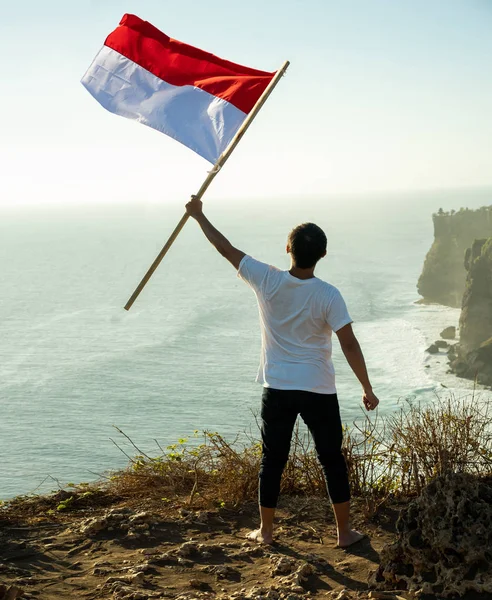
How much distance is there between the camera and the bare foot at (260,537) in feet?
15.6

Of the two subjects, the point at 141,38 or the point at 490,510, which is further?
the point at 141,38

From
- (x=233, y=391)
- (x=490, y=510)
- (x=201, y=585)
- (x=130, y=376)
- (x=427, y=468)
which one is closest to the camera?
(x=490, y=510)

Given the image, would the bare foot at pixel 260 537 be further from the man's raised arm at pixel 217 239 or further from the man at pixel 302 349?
the man's raised arm at pixel 217 239

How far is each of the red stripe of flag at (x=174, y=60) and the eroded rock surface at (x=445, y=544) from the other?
384 centimetres

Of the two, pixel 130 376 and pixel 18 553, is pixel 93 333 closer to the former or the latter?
pixel 130 376

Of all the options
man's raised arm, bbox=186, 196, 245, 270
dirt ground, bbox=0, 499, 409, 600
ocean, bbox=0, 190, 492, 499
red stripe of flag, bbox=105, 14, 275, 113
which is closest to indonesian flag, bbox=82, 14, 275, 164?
red stripe of flag, bbox=105, 14, 275, 113

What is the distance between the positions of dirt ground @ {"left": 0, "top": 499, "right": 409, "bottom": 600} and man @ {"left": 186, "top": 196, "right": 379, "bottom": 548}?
49cm

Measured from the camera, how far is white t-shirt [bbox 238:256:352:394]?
4.27 m

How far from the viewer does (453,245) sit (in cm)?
11481

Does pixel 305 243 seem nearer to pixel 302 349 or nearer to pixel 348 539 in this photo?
pixel 302 349

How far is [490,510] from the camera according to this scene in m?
3.89

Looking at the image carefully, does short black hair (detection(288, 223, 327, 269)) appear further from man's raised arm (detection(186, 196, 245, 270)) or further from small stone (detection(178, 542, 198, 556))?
small stone (detection(178, 542, 198, 556))

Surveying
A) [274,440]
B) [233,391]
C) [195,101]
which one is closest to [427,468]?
[274,440]

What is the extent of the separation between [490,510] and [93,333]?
99368mm
